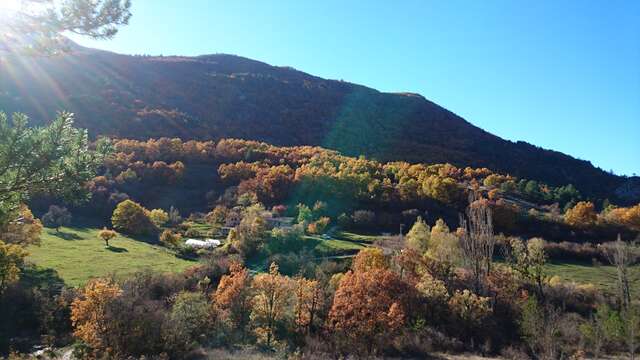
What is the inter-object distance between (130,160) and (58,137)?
9038 centimetres

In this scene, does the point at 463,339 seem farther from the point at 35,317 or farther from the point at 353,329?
the point at 35,317

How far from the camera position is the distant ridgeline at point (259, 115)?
12338 centimetres

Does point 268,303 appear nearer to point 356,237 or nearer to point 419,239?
point 419,239

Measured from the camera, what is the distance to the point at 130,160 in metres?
93.9

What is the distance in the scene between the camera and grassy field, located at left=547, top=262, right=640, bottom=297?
182 feet

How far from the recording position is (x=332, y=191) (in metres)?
87.8

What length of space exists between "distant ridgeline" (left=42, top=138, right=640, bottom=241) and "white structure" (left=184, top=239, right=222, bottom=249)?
64.7 ft

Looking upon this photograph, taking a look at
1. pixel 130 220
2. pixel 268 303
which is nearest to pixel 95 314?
pixel 268 303

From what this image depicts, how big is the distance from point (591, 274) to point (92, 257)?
58948mm

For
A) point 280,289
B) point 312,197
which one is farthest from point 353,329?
point 312,197

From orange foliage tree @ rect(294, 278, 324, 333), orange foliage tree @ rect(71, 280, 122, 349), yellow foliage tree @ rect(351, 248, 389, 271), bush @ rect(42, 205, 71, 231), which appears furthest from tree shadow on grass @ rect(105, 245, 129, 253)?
yellow foliage tree @ rect(351, 248, 389, 271)

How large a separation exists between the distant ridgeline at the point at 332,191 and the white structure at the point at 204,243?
19734mm

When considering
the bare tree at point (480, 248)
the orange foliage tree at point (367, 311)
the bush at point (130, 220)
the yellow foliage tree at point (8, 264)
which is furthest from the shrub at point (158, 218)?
the bare tree at point (480, 248)

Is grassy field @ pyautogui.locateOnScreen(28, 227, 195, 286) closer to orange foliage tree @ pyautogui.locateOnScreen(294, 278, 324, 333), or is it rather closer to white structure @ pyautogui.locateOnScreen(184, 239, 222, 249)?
white structure @ pyautogui.locateOnScreen(184, 239, 222, 249)
